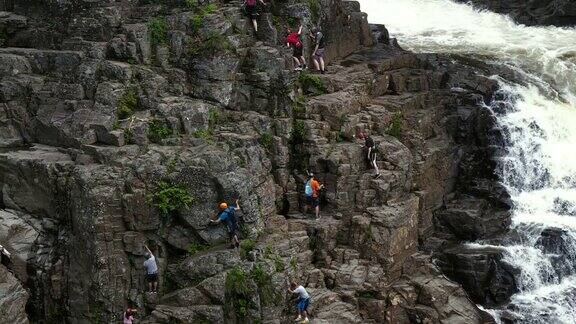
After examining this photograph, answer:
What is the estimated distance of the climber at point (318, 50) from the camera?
33.5m

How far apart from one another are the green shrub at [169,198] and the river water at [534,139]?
527 inches

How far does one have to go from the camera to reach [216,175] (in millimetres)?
27422

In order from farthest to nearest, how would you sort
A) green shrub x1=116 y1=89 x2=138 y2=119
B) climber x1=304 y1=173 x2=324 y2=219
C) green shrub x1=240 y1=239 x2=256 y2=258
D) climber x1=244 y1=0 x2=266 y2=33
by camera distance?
climber x1=244 y1=0 x2=266 y2=33, climber x1=304 y1=173 x2=324 y2=219, green shrub x1=116 y1=89 x2=138 y2=119, green shrub x1=240 y1=239 x2=256 y2=258

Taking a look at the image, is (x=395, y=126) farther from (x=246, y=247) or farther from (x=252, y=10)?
(x=246, y=247)

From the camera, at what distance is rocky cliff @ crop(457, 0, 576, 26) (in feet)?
156

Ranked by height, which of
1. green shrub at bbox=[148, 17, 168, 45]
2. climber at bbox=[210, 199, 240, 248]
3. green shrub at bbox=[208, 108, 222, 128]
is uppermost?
green shrub at bbox=[148, 17, 168, 45]

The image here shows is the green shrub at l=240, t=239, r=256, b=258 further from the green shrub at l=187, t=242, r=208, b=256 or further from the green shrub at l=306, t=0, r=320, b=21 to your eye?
the green shrub at l=306, t=0, r=320, b=21

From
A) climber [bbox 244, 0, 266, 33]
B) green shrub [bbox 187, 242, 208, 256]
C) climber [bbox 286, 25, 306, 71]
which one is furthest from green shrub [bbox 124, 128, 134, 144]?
climber [bbox 286, 25, 306, 71]

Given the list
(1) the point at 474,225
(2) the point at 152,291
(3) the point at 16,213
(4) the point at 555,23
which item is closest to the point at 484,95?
(1) the point at 474,225

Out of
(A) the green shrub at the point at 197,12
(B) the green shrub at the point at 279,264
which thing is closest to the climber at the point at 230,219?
(B) the green shrub at the point at 279,264

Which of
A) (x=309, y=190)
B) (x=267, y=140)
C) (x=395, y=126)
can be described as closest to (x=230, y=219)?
(x=309, y=190)

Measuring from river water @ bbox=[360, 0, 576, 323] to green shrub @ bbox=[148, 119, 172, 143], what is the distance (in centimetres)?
1503

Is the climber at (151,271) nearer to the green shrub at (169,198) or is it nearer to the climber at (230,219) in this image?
the green shrub at (169,198)

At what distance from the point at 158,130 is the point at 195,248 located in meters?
4.84
